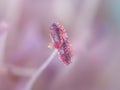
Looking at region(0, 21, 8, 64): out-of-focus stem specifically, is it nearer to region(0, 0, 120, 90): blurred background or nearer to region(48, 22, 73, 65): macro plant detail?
region(0, 0, 120, 90): blurred background

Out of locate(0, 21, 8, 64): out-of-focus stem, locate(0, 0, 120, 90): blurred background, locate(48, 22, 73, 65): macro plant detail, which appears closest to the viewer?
locate(48, 22, 73, 65): macro plant detail

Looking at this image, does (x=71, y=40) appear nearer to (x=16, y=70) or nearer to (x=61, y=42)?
(x=16, y=70)

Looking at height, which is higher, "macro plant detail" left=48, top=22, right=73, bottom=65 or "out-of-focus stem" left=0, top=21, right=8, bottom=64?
"out-of-focus stem" left=0, top=21, right=8, bottom=64

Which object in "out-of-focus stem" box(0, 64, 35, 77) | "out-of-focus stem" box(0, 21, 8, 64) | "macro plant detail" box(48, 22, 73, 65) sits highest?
"out-of-focus stem" box(0, 21, 8, 64)

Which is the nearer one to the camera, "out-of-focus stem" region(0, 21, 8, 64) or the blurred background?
"out-of-focus stem" region(0, 21, 8, 64)

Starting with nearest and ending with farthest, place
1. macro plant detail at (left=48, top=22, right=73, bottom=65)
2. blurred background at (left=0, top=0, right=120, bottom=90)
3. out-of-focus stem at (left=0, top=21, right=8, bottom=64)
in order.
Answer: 1. macro plant detail at (left=48, top=22, right=73, bottom=65)
2. out-of-focus stem at (left=0, top=21, right=8, bottom=64)
3. blurred background at (left=0, top=0, right=120, bottom=90)

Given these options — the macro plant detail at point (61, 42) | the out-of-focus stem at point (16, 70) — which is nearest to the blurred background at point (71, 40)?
the out-of-focus stem at point (16, 70)

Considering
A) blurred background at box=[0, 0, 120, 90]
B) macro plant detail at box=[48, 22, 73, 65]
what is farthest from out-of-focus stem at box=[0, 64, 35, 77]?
macro plant detail at box=[48, 22, 73, 65]

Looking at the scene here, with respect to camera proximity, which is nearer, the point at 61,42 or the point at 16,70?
the point at 61,42

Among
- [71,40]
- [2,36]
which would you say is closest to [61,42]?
[2,36]
